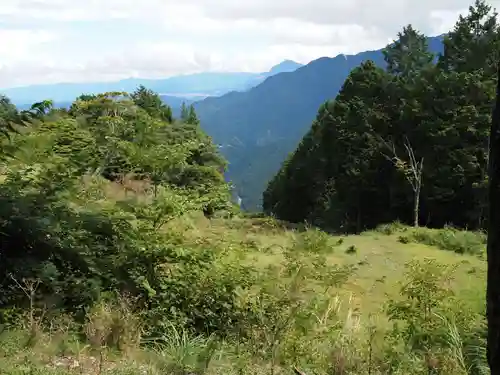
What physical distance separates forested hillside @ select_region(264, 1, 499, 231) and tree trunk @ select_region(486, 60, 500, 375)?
23319 mm

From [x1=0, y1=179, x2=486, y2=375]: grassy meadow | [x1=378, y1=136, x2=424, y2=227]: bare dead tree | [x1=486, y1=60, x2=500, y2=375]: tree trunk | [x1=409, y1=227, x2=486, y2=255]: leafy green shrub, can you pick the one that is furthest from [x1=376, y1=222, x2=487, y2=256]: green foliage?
[x1=486, y1=60, x2=500, y2=375]: tree trunk

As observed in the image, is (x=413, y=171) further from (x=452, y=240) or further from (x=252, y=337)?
(x=252, y=337)

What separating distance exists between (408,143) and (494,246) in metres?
30.6

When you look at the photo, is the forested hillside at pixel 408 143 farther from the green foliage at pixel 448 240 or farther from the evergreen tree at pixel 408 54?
the green foliage at pixel 448 240

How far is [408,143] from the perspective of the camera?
31.1 metres

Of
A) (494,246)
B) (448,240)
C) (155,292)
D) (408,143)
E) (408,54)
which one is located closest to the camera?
(494,246)

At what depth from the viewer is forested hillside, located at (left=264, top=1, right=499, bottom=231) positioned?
2878 centimetres

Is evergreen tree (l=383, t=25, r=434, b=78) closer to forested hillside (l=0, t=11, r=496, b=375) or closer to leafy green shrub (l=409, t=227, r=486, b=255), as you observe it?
leafy green shrub (l=409, t=227, r=486, b=255)

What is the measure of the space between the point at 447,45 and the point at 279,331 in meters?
37.5

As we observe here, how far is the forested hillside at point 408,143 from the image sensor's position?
28.8 metres

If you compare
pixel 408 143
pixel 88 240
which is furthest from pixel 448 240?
pixel 408 143

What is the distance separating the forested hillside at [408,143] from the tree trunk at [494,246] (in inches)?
918

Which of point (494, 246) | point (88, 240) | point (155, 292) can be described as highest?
point (494, 246)

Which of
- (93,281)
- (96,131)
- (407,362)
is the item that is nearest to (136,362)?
(93,281)
